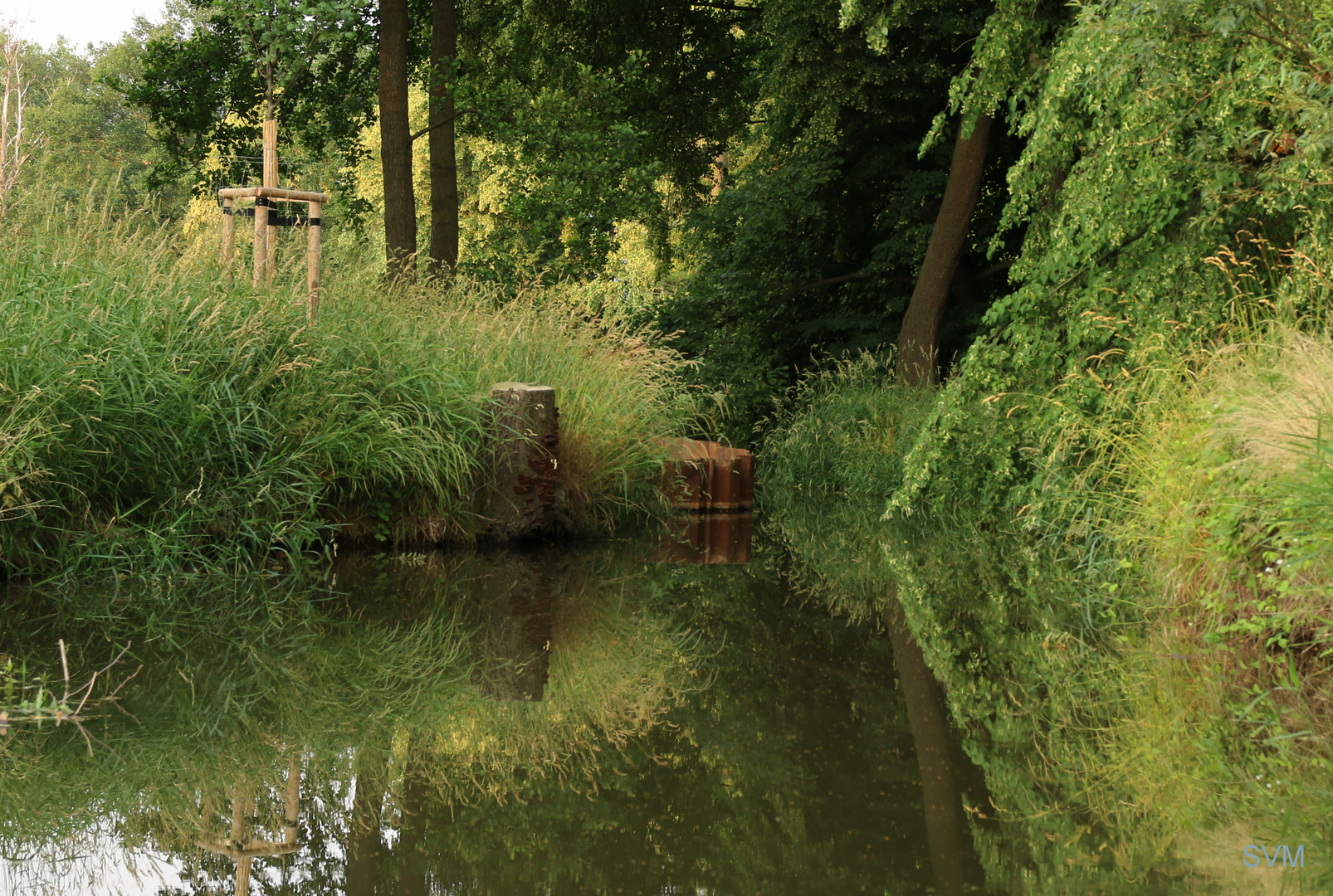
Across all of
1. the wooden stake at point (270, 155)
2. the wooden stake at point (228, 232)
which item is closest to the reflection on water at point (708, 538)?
the wooden stake at point (228, 232)

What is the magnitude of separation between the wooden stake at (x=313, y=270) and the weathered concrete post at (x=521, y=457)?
3.67 feet

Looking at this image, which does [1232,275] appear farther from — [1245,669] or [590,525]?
[590,525]

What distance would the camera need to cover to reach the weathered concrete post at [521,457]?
24.3ft

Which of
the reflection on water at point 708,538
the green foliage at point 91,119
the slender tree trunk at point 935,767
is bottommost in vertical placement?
the reflection on water at point 708,538

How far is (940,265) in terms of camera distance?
12.5 meters

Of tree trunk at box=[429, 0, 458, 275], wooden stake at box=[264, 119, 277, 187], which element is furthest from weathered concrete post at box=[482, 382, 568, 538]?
tree trunk at box=[429, 0, 458, 275]

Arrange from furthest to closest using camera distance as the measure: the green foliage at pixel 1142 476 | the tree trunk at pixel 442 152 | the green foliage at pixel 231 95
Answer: the green foliage at pixel 231 95
the tree trunk at pixel 442 152
the green foliage at pixel 1142 476

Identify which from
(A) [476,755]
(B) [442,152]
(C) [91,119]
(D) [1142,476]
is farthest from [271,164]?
(C) [91,119]

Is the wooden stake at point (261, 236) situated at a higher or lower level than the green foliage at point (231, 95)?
lower

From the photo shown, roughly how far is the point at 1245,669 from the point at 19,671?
12.5ft

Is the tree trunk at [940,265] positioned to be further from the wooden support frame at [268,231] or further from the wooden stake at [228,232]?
the wooden stake at [228,232]

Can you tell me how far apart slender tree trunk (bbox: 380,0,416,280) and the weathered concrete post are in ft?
19.9

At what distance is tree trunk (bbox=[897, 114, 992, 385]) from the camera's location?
12.2 meters

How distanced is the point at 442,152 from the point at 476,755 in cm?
1213
